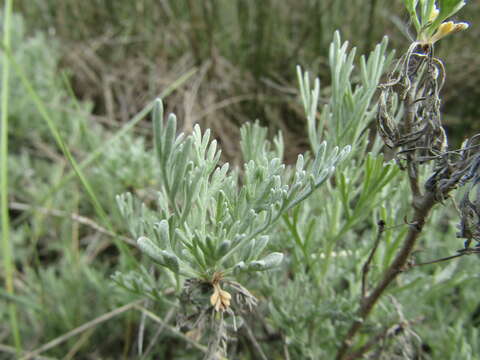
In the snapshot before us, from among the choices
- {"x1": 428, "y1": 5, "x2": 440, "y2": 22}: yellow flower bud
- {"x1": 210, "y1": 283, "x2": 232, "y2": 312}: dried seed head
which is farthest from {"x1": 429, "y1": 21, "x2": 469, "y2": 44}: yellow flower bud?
{"x1": 210, "y1": 283, "x2": 232, "y2": 312}: dried seed head

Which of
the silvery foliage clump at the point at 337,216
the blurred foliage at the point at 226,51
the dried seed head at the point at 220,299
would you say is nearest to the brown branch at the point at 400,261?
the silvery foliage clump at the point at 337,216

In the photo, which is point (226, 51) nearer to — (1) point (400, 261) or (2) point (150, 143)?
(2) point (150, 143)

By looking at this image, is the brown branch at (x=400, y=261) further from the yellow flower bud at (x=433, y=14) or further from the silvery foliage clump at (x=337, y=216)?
the yellow flower bud at (x=433, y=14)

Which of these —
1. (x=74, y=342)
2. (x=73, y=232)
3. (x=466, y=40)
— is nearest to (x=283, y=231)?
(x=74, y=342)

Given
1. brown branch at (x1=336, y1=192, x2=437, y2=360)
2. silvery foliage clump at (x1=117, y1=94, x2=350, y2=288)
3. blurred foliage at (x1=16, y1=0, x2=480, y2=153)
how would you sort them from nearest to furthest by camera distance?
silvery foliage clump at (x1=117, y1=94, x2=350, y2=288) < brown branch at (x1=336, y1=192, x2=437, y2=360) < blurred foliage at (x1=16, y1=0, x2=480, y2=153)

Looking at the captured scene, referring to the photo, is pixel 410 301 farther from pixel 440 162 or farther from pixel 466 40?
pixel 466 40

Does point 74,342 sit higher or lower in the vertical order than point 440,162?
lower

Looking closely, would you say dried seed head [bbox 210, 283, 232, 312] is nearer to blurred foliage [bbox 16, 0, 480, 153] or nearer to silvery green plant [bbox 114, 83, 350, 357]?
silvery green plant [bbox 114, 83, 350, 357]

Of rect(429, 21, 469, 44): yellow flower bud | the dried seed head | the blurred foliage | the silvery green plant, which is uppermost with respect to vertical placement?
the blurred foliage

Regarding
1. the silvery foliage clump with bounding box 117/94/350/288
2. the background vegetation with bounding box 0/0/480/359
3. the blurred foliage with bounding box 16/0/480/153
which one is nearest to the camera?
the silvery foliage clump with bounding box 117/94/350/288
